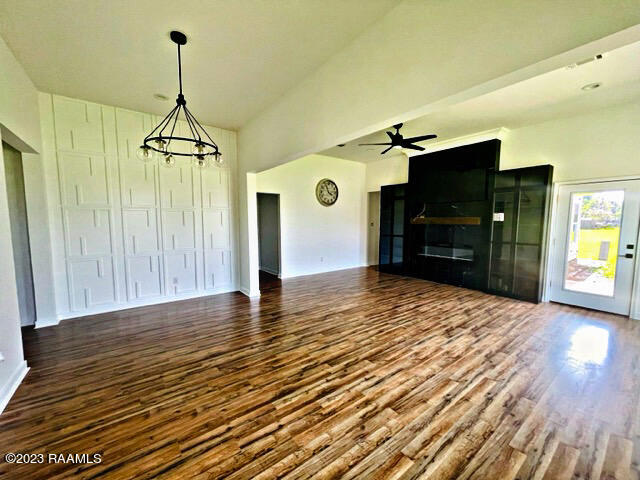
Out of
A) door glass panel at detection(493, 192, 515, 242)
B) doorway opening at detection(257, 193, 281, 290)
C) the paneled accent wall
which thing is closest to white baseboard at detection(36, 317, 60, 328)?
the paneled accent wall

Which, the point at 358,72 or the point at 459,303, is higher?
the point at 358,72

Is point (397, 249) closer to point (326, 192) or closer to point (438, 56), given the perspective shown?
point (326, 192)

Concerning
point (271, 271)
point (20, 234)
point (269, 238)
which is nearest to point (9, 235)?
point (20, 234)

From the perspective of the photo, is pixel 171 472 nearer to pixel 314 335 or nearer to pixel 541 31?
pixel 314 335

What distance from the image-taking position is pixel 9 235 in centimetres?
229

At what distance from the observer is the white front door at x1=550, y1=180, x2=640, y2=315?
3783 mm

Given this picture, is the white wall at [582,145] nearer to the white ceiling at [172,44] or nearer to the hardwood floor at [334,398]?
the hardwood floor at [334,398]

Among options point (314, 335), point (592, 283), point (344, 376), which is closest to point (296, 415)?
point (344, 376)

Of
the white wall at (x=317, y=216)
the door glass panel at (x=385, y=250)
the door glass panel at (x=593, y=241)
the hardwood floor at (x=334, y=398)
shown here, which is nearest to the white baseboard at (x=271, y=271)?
the white wall at (x=317, y=216)

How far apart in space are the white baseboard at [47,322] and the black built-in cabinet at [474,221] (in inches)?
259

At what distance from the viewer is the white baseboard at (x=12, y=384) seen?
2.00 metres

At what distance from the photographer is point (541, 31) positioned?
4.43ft

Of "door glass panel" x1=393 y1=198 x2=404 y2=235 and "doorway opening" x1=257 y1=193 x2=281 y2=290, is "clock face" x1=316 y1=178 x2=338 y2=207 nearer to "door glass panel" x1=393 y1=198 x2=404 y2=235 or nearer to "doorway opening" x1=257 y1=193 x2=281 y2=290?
"doorway opening" x1=257 y1=193 x2=281 y2=290

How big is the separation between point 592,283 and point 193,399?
582 cm
